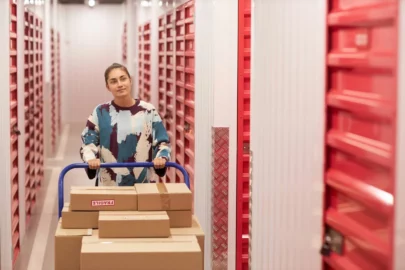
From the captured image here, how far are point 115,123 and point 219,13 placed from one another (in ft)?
3.42

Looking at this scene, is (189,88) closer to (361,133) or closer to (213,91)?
(213,91)

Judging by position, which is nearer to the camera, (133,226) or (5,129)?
(133,226)

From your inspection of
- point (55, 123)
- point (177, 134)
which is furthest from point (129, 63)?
point (177, 134)

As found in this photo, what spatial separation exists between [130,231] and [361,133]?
1.48 meters

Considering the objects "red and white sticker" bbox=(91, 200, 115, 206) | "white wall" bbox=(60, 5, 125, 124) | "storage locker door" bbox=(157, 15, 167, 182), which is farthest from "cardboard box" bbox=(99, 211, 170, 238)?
"white wall" bbox=(60, 5, 125, 124)

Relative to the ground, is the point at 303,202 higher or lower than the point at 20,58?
lower

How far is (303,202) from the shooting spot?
3158mm

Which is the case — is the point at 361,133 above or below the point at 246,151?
above

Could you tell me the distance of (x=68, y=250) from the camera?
149 inches

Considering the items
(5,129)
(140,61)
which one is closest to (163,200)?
(5,129)

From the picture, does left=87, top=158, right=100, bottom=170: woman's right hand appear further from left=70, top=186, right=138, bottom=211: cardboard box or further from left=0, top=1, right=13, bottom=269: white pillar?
left=0, top=1, right=13, bottom=269: white pillar

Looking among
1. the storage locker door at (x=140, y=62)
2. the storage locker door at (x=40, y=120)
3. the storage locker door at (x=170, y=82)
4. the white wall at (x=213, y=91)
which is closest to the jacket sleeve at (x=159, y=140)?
the white wall at (x=213, y=91)

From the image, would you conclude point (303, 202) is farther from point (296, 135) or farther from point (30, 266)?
point (30, 266)

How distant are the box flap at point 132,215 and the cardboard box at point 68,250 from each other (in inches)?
5.1
